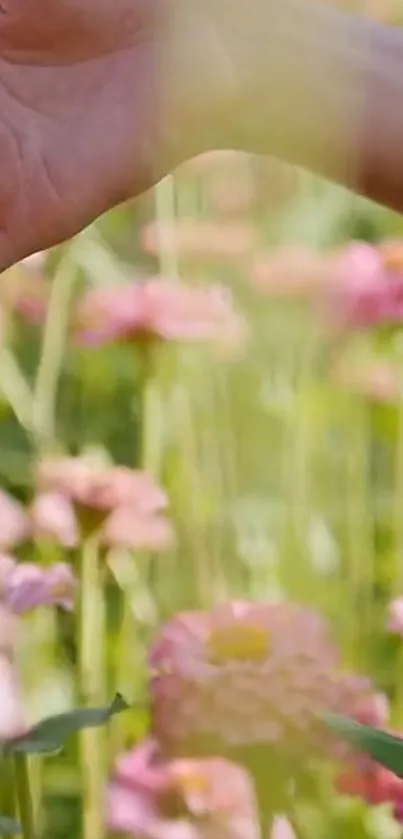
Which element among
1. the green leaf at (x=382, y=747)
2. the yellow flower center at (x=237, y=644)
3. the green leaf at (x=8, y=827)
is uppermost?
the green leaf at (x=382, y=747)

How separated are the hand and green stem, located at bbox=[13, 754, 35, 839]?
17 centimetres

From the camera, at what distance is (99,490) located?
52cm

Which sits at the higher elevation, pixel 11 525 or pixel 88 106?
pixel 88 106

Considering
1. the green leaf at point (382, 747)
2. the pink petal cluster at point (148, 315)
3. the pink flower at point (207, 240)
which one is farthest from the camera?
the pink flower at point (207, 240)

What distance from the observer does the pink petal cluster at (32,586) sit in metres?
0.46

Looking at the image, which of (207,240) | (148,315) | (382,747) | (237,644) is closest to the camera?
(382,747)

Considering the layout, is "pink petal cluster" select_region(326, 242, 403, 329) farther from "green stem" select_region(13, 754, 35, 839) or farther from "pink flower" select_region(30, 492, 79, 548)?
"green stem" select_region(13, 754, 35, 839)

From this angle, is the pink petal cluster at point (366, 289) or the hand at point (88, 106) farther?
the pink petal cluster at point (366, 289)

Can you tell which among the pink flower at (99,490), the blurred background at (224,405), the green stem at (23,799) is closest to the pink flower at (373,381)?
the blurred background at (224,405)

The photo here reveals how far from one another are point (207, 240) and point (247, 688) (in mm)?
339

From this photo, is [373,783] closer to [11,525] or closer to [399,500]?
[11,525]

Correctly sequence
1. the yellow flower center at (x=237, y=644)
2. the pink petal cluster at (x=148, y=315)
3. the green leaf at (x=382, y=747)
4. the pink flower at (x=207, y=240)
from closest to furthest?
the green leaf at (x=382, y=747), the yellow flower center at (x=237, y=644), the pink petal cluster at (x=148, y=315), the pink flower at (x=207, y=240)

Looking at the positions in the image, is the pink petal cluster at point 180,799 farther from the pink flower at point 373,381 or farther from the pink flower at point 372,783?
the pink flower at point 373,381

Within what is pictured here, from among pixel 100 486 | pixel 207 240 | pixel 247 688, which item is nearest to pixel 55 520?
pixel 100 486
